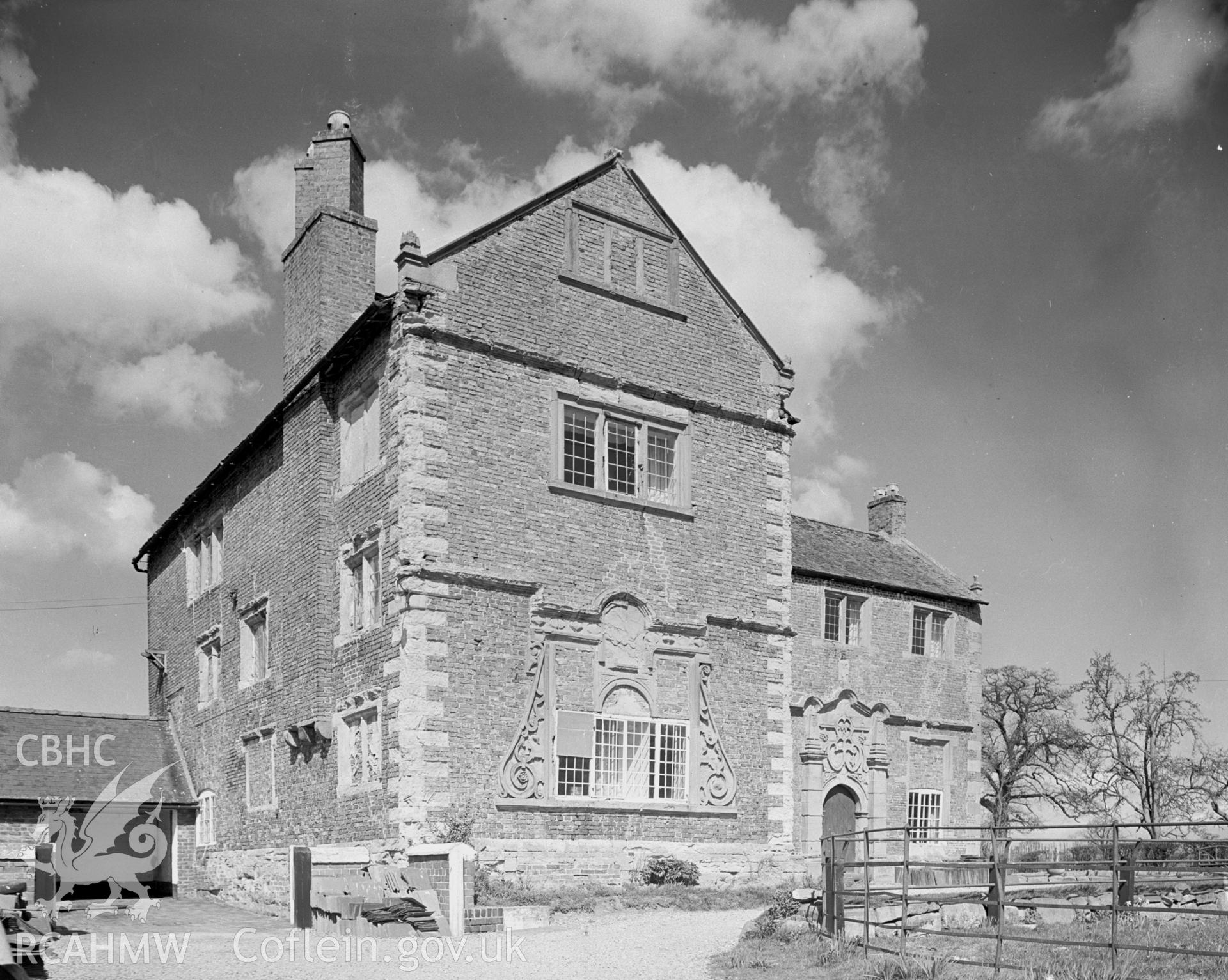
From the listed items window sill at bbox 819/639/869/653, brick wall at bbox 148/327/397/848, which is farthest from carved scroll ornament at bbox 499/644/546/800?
window sill at bbox 819/639/869/653

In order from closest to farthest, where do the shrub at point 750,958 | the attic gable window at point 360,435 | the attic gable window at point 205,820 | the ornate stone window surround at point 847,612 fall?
the shrub at point 750,958, the attic gable window at point 360,435, the attic gable window at point 205,820, the ornate stone window surround at point 847,612

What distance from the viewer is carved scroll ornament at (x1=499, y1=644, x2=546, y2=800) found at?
781 inches

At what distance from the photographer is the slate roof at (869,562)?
2997 centimetres

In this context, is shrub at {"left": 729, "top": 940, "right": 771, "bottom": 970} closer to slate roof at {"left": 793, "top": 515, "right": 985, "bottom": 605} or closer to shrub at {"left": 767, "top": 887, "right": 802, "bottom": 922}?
shrub at {"left": 767, "top": 887, "right": 802, "bottom": 922}

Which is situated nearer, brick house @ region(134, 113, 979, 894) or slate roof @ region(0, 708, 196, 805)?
brick house @ region(134, 113, 979, 894)

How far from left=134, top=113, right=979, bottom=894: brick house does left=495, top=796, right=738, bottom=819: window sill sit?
5cm

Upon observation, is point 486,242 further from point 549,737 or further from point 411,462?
point 549,737

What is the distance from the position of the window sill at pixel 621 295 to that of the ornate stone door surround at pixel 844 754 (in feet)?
32.2

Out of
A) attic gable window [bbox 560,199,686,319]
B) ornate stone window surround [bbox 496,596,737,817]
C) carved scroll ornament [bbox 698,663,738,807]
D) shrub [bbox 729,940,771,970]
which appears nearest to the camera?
shrub [bbox 729,940,771,970]

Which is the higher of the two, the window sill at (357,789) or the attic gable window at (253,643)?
the attic gable window at (253,643)

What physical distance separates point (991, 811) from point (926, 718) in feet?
52.0

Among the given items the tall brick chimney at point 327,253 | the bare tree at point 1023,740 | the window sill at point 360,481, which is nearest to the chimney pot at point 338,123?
the tall brick chimney at point 327,253

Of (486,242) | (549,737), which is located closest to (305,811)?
(549,737)

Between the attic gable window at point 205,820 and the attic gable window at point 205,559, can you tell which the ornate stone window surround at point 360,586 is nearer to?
the attic gable window at point 205,820
